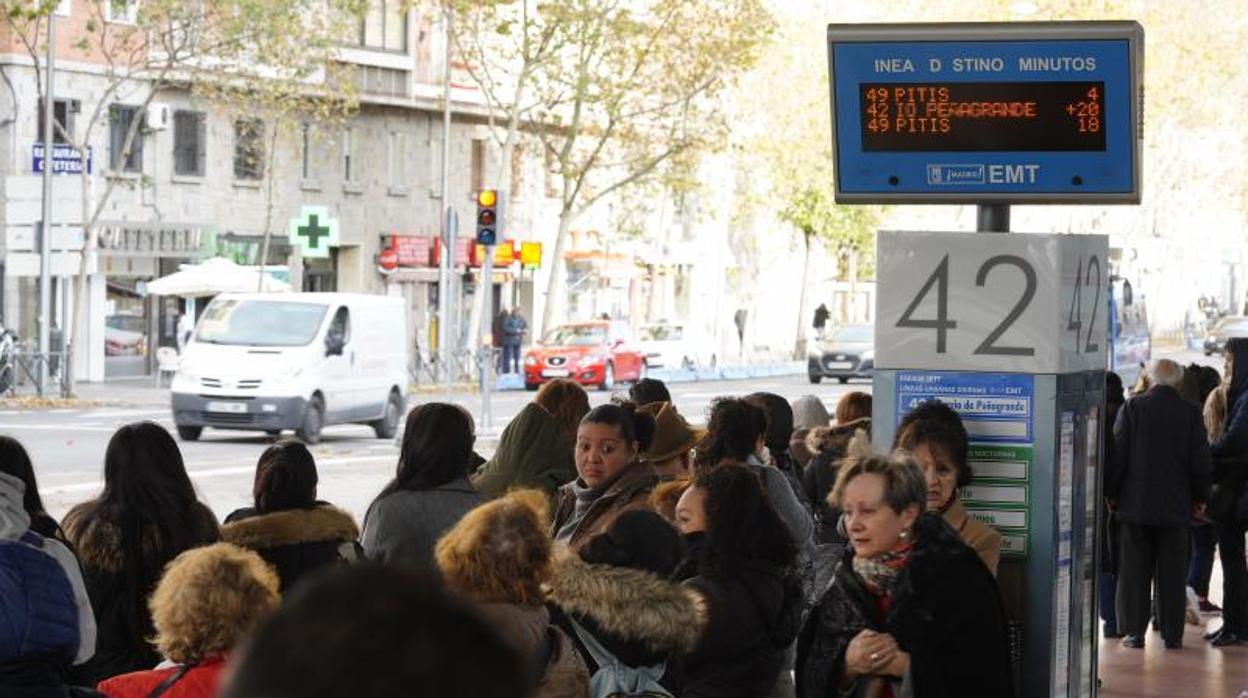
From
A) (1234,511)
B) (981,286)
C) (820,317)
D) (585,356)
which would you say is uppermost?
(820,317)

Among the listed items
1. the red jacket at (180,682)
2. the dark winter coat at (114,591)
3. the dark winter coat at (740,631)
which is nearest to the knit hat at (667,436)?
the dark winter coat at (114,591)

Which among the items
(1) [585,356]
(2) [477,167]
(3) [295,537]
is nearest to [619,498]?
(3) [295,537]

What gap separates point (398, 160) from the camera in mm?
Result: 61688

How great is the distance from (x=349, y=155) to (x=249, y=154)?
15.6 ft

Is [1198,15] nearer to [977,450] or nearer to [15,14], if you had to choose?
[15,14]

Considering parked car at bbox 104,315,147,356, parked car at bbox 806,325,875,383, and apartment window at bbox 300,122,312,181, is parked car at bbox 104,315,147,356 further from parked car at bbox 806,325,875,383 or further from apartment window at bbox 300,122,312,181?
parked car at bbox 806,325,875,383

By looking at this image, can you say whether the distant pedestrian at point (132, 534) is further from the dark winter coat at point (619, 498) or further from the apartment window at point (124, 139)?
the apartment window at point (124, 139)

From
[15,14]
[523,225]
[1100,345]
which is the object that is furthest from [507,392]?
[1100,345]

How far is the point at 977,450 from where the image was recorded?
8227mm

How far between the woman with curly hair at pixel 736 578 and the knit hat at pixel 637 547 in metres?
0.36

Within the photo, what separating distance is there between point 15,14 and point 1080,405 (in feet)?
46.6

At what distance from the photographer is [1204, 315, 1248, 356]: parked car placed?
245 ft

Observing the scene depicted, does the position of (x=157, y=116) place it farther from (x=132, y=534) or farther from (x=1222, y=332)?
(x=132, y=534)

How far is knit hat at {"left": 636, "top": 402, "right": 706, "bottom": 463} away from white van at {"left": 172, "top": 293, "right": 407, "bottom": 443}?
71.9ft
